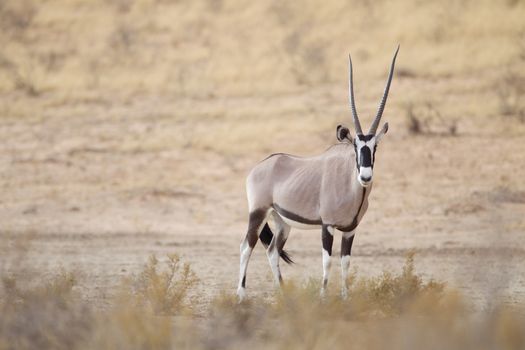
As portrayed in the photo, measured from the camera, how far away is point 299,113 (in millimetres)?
20469

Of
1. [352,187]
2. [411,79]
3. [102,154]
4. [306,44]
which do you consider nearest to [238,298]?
[352,187]

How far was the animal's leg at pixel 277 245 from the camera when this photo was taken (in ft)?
29.2

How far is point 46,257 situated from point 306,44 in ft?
38.3

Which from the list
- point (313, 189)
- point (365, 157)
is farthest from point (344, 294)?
point (365, 157)

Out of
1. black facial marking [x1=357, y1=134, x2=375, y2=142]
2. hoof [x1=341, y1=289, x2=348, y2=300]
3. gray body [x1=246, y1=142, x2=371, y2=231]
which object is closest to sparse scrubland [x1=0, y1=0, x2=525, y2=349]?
hoof [x1=341, y1=289, x2=348, y2=300]

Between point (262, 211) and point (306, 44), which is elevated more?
point (306, 44)

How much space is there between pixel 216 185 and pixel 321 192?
32.2ft

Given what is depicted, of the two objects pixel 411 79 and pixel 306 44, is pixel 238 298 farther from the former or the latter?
pixel 306 44

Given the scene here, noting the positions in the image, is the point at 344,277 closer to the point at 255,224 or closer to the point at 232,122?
the point at 255,224

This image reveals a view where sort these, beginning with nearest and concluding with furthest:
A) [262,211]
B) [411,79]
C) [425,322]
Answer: [425,322] < [262,211] < [411,79]

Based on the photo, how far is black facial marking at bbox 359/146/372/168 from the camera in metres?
7.77

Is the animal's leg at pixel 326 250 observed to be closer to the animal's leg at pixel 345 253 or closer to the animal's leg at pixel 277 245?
the animal's leg at pixel 345 253

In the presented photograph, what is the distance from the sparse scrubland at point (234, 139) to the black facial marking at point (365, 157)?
39.1 inches

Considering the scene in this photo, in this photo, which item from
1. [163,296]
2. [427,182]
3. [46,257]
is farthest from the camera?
[427,182]
